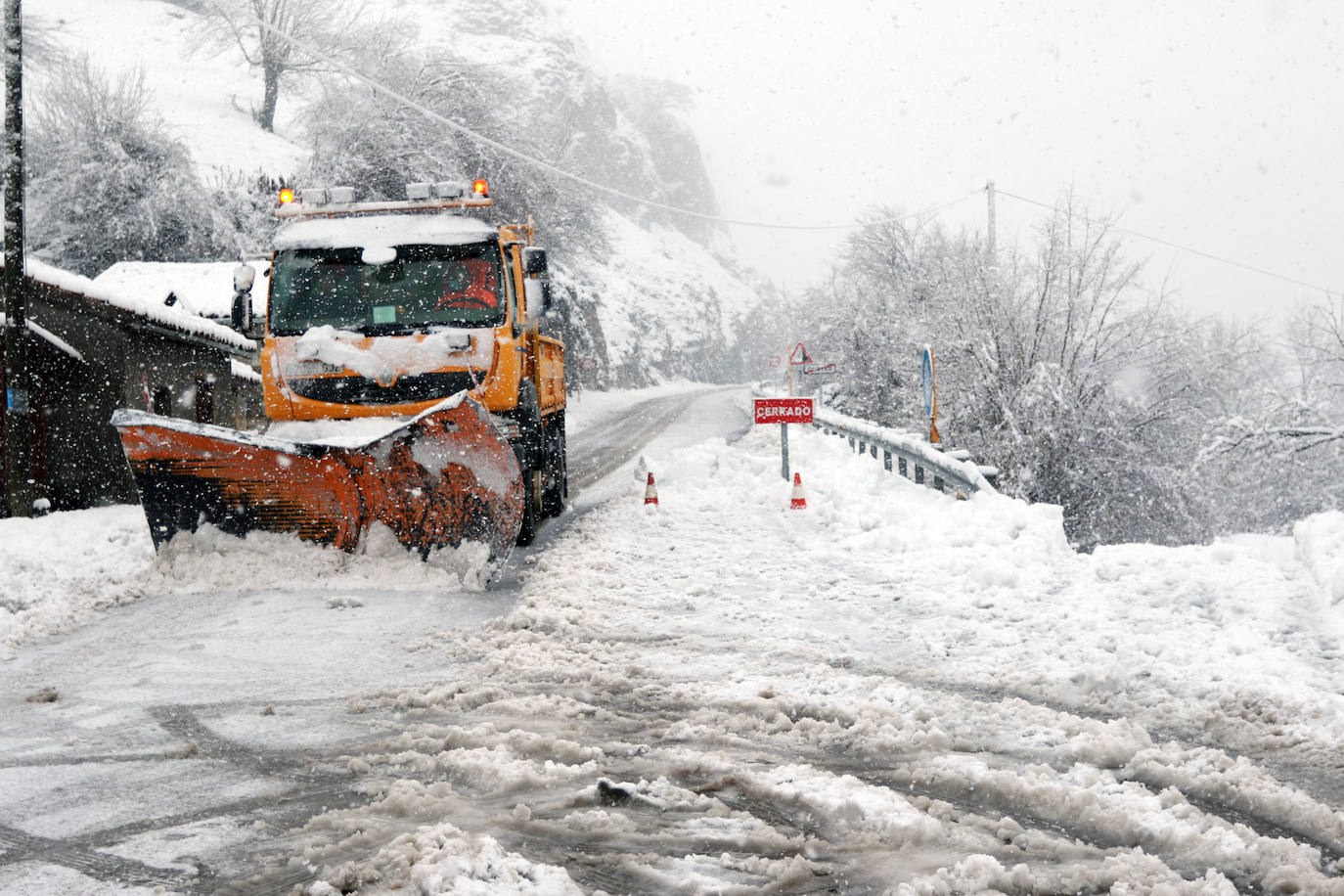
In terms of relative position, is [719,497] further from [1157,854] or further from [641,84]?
[641,84]

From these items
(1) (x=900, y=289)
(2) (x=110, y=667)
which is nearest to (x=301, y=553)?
(2) (x=110, y=667)

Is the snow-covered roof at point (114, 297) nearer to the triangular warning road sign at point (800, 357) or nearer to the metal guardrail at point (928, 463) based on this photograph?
the metal guardrail at point (928, 463)

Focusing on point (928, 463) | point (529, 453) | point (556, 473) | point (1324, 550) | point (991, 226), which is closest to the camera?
point (1324, 550)

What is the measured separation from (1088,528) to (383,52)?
28760 mm

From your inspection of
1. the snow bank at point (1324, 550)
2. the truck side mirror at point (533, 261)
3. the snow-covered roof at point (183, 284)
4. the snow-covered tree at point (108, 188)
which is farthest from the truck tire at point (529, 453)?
the snow-covered tree at point (108, 188)

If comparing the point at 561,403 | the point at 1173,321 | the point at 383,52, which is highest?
the point at 383,52

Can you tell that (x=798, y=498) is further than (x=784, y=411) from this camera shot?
No

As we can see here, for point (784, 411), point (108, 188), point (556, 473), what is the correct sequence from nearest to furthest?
point (556, 473)
point (784, 411)
point (108, 188)

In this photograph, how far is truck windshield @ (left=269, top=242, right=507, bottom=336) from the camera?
871cm

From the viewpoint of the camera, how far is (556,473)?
11.9m

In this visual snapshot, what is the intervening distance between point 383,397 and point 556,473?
142 inches

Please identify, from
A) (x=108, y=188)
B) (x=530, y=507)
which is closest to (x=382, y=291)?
(x=530, y=507)

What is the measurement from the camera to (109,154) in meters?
30.4

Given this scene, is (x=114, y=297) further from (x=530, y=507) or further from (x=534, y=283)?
(x=530, y=507)
